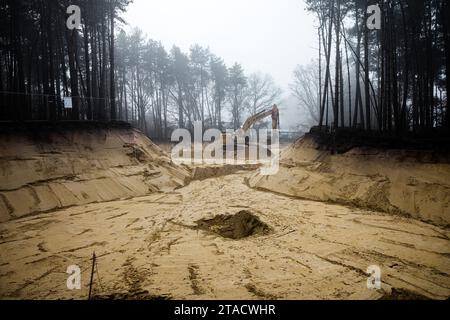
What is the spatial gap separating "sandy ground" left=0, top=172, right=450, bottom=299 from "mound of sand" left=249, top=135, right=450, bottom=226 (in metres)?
0.73

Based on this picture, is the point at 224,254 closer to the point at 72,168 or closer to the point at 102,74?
the point at 72,168

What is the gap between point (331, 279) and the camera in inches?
174

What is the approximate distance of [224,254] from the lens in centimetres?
546

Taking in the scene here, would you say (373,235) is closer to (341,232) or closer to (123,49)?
(341,232)

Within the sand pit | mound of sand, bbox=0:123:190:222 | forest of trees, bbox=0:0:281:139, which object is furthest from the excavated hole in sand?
forest of trees, bbox=0:0:281:139

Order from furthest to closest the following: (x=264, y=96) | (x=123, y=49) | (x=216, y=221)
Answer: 1. (x=264, y=96)
2. (x=123, y=49)
3. (x=216, y=221)

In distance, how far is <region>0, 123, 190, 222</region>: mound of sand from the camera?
30.3ft

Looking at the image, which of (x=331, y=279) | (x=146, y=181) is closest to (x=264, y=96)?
(x=146, y=181)

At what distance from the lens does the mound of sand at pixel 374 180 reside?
7879 millimetres

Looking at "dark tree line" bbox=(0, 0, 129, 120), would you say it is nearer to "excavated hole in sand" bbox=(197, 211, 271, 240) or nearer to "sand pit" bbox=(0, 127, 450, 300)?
"sand pit" bbox=(0, 127, 450, 300)

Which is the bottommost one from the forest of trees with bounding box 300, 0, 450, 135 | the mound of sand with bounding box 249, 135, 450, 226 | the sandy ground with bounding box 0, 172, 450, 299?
the sandy ground with bounding box 0, 172, 450, 299

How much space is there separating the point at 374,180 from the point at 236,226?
5329 millimetres

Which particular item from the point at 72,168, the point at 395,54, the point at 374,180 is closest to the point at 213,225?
the point at 374,180
